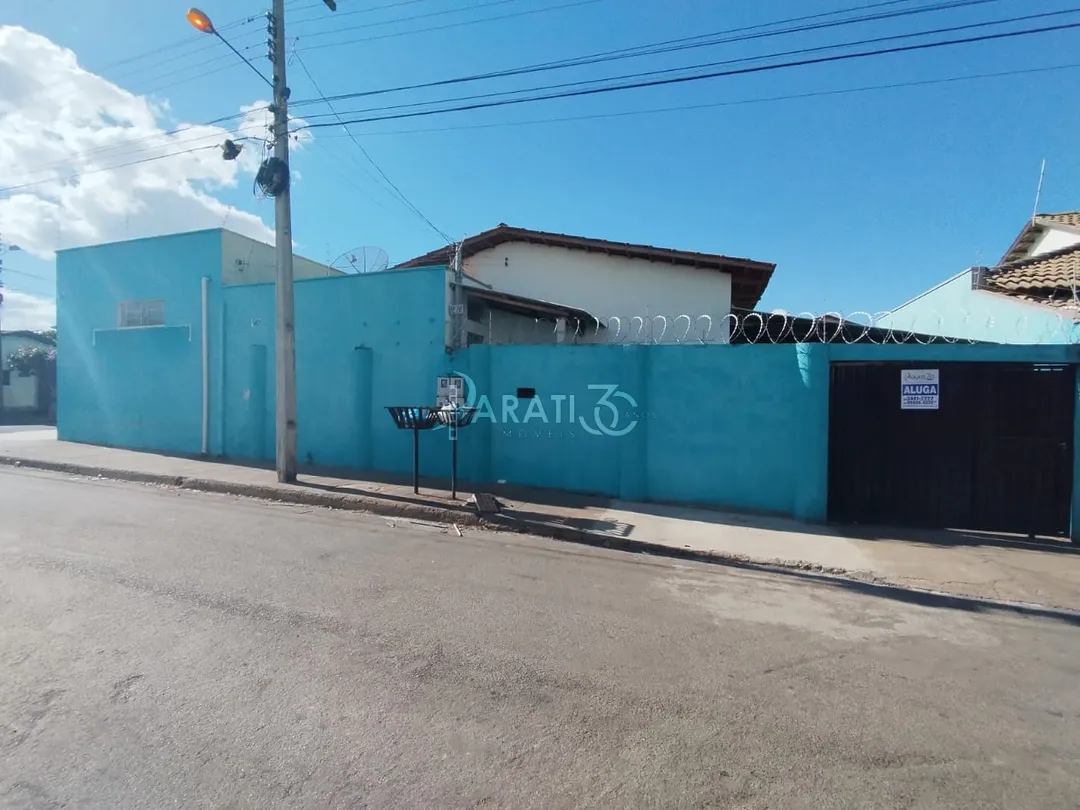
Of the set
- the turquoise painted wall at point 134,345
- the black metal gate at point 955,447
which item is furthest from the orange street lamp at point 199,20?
the black metal gate at point 955,447

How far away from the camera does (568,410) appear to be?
30.3 ft

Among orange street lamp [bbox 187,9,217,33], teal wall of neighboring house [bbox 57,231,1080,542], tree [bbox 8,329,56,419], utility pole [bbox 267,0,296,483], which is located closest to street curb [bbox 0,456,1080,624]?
utility pole [bbox 267,0,296,483]

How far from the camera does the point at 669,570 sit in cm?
587

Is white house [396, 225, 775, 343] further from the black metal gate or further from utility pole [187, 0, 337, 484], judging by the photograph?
the black metal gate

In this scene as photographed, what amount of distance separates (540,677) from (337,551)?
336 cm

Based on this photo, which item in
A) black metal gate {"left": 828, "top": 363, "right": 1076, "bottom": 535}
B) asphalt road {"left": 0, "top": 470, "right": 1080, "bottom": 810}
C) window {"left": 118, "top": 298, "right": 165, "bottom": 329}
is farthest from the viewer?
window {"left": 118, "top": 298, "right": 165, "bottom": 329}

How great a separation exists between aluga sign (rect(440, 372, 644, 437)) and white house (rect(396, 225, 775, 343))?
3.20 meters

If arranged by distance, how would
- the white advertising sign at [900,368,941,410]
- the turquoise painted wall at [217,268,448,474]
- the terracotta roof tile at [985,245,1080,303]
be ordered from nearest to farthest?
the white advertising sign at [900,368,941,410], the terracotta roof tile at [985,245,1080,303], the turquoise painted wall at [217,268,448,474]

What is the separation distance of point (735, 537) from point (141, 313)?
1458 cm

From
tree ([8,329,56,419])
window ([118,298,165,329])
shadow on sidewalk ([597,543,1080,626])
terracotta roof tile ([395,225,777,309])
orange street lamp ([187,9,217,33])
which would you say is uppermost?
orange street lamp ([187,9,217,33])

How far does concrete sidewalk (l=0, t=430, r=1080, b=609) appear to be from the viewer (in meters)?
5.78

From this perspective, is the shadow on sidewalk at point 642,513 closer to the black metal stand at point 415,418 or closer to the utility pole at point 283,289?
the utility pole at point 283,289

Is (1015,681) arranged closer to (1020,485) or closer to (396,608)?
(396,608)

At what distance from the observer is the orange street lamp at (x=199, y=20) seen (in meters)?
8.73
